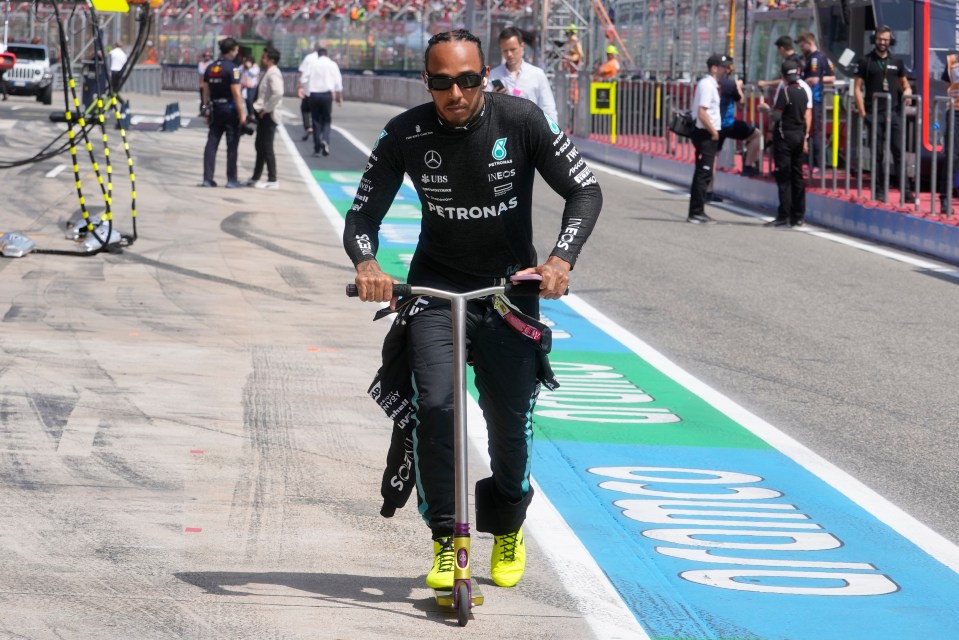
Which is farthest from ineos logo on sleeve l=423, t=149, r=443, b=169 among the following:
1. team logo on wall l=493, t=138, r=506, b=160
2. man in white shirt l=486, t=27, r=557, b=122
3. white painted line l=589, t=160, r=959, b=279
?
white painted line l=589, t=160, r=959, b=279

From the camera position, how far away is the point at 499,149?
4.70 m

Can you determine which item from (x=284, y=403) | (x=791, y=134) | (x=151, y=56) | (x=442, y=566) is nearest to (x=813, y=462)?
(x=284, y=403)

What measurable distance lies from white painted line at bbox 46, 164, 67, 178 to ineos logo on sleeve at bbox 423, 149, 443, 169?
17343mm

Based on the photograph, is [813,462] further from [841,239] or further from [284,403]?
[841,239]

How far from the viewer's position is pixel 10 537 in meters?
5.38

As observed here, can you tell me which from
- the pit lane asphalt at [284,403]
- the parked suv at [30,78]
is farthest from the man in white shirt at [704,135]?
the parked suv at [30,78]

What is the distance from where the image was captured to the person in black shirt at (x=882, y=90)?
1709cm

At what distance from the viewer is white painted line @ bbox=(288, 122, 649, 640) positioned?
469 cm

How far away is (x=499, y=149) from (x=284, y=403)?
3442mm

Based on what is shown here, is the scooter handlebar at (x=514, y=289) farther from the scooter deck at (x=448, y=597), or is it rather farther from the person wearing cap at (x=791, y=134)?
the person wearing cap at (x=791, y=134)

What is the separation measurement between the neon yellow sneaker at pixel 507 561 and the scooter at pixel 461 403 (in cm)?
36

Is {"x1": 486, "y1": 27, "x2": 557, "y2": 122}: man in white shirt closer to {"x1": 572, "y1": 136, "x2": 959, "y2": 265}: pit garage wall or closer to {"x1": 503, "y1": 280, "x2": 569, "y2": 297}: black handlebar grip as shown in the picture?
{"x1": 572, "y1": 136, "x2": 959, "y2": 265}: pit garage wall

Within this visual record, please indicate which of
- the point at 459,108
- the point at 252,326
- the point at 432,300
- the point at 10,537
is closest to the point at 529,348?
the point at 432,300

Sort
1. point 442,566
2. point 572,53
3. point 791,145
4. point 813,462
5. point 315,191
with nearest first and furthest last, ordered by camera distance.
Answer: point 442,566 → point 813,462 → point 791,145 → point 315,191 → point 572,53
